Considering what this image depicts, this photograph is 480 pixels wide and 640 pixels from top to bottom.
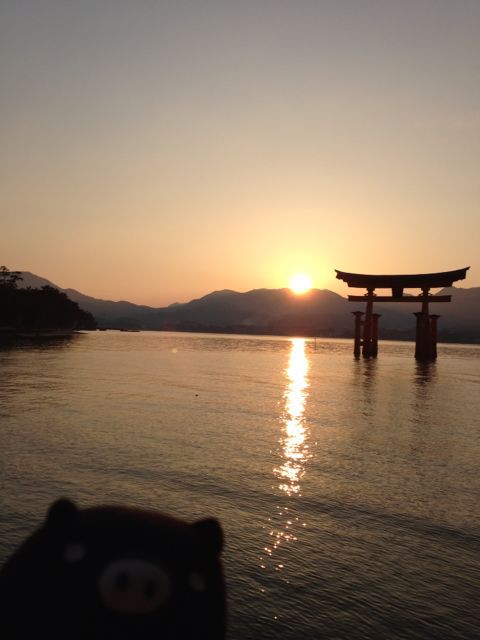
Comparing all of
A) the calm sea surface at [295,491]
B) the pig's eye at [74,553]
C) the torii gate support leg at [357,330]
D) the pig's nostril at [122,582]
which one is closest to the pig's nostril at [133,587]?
the pig's nostril at [122,582]

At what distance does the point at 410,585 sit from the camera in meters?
4.29

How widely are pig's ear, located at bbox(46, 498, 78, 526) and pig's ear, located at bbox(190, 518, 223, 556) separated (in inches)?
18.1

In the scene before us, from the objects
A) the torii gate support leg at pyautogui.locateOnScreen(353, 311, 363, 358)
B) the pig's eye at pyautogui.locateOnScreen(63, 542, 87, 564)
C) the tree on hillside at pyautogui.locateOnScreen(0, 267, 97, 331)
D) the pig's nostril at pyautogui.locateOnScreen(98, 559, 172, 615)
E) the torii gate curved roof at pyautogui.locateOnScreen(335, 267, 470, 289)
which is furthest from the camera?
the tree on hillside at pyautogui.locateOnScreen(0, 267, 97, 331)

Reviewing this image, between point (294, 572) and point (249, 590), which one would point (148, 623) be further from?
point (294, 572)

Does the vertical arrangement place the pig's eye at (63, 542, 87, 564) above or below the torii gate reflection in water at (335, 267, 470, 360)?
below

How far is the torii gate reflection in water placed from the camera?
4728 centimetres

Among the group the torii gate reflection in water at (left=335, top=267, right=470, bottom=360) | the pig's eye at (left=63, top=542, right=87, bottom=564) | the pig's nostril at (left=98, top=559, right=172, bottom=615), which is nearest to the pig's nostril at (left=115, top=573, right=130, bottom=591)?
the pig's nostril at (left=98, top=559, right=172, bottom=615)

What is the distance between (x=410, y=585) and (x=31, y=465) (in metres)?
5.72

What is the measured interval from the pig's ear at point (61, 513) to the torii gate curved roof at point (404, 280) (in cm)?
4869

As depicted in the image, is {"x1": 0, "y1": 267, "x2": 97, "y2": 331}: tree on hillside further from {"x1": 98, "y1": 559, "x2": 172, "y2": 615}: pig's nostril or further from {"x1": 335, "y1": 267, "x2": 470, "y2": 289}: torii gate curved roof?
{"x1": 98, "y1": 559, "x2": 172, "y2": 615}: pig's nostril

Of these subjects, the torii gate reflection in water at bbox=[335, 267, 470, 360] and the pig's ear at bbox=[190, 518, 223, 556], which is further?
the torii gate reflection in water at bbox=[335, 267, 470, 360]

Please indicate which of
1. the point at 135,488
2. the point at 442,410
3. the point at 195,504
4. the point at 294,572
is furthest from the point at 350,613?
the point at 442,410

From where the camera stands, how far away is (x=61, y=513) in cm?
186

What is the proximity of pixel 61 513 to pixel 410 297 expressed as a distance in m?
51.7
